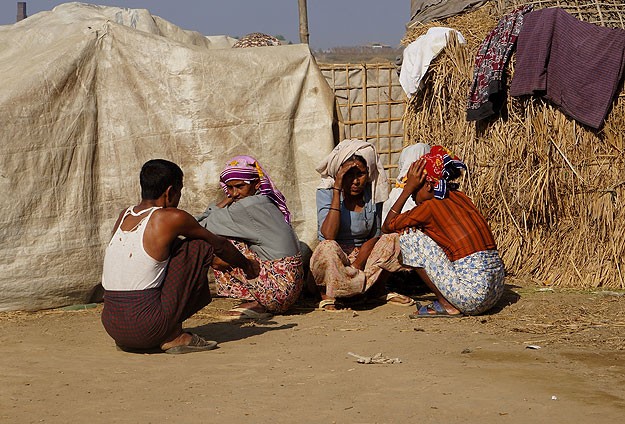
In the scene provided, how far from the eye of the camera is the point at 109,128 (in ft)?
22.8

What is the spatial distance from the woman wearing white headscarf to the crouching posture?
419 mm

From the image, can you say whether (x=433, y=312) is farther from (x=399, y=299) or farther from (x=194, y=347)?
(x=194, y=347)

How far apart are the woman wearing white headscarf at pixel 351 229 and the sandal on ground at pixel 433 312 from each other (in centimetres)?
47

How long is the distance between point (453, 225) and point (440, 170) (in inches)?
15.0

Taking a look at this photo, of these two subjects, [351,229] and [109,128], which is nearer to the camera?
[351,229]

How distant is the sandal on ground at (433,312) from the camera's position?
6191 mm

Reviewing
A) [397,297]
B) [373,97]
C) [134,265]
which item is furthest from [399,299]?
[373,97]

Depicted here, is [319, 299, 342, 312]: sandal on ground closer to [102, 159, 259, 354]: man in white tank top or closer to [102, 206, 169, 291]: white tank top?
[102, 159, 259, 354]: man in white tank top

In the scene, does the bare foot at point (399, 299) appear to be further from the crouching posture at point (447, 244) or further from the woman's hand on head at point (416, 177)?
the woman's hand on head at point (416, 177)

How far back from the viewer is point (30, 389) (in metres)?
4.44

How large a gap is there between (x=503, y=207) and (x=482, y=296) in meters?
1.93

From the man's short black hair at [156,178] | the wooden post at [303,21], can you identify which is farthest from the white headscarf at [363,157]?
the wooden post at [303,21]

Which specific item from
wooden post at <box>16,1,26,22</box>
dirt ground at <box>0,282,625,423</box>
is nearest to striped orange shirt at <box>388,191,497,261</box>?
dirt ground at <box>0,282,625,423</box>

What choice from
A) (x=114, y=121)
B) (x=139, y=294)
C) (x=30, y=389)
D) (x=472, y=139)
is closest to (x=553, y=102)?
(x=472, y=139)
